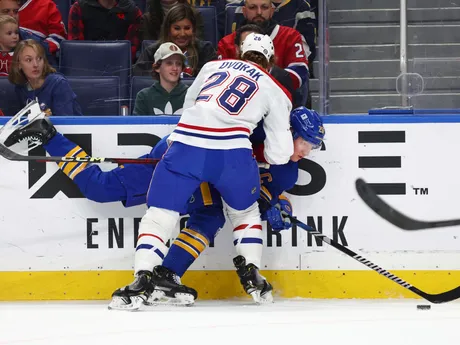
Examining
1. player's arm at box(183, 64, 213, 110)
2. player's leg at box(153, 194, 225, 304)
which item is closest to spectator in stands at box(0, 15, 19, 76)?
player's arm at box(183, 64, 213, 110)

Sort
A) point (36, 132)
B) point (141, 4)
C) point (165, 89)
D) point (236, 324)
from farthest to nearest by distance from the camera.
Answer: point (141, 4) → point (165, 89) → point (36, 132) → point (236, 324)

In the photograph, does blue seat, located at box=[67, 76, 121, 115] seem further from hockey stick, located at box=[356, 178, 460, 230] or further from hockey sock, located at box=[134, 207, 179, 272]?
hockey stick, located at box=[356, 178, 460, 230]

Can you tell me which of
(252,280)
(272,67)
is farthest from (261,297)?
(272,67)

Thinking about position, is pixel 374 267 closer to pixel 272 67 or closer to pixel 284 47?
pixel 272 67

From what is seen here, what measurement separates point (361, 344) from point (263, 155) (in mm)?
1362

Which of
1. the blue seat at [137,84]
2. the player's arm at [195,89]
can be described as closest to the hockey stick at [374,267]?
the player's arm at [195,89]

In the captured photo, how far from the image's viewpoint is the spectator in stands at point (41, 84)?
4102 mm

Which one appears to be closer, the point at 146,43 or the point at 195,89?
the point at 195,89

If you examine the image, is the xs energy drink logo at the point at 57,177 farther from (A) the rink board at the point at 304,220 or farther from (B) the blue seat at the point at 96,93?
(B) the blue seat at the point at 96,93

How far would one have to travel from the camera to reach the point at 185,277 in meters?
4.11

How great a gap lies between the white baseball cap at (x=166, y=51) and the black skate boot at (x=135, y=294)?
113 cm

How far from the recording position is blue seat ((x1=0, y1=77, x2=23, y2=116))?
408 cm

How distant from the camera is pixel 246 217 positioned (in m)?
3.82

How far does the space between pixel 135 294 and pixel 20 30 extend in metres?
1.58
